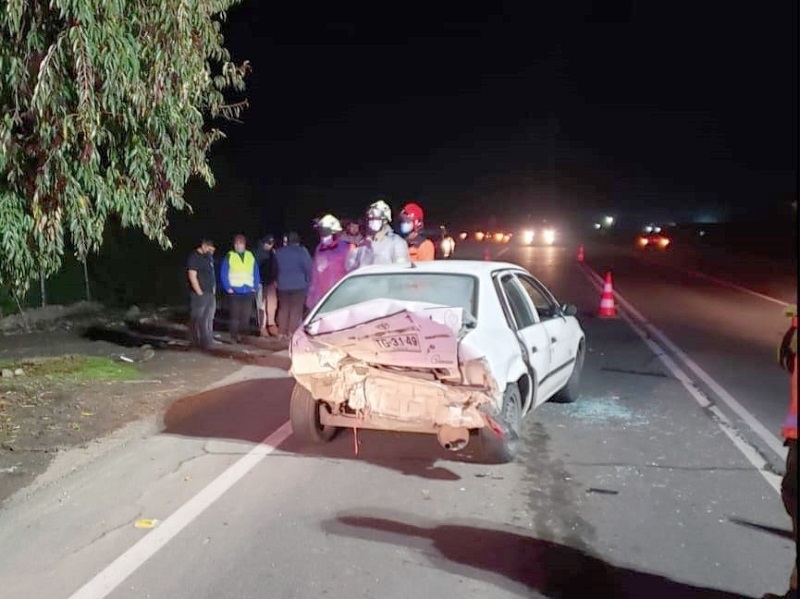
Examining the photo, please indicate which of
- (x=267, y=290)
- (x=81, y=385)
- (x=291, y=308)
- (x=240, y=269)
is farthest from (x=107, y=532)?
(x=267, y=290)

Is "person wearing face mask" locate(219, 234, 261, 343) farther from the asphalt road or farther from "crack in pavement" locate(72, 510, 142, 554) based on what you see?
"crack in pavement" locate(72, 510, 142, 554)

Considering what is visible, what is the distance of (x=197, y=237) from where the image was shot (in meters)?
22.5

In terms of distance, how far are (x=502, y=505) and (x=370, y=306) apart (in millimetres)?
1771

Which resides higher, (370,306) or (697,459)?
(370,306)

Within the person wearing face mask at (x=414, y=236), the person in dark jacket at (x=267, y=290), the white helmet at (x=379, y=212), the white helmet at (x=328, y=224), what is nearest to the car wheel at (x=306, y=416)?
the white helmet at (x=379, y=212)

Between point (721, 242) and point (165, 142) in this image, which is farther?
point (721, 242)

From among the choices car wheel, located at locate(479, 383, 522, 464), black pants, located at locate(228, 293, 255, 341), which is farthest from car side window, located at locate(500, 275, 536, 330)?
black pants, located at locate(228, 293, 255, 341)

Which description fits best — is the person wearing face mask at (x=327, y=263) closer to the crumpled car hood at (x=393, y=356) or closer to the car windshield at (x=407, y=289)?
the car windshield at (x=407, y=289)

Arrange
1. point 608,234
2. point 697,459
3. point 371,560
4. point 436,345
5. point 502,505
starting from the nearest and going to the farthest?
point 371,560 < point 502,505 < point 436,345 < point 697,459 < point 608,234

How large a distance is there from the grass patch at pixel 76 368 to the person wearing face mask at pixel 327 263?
2522mm

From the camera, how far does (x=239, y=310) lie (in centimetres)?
1189

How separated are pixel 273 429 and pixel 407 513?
8.08 feet

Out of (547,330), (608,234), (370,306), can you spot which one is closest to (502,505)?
(370,306)

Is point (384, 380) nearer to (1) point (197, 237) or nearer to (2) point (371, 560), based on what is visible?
(2) point (371, 560)
